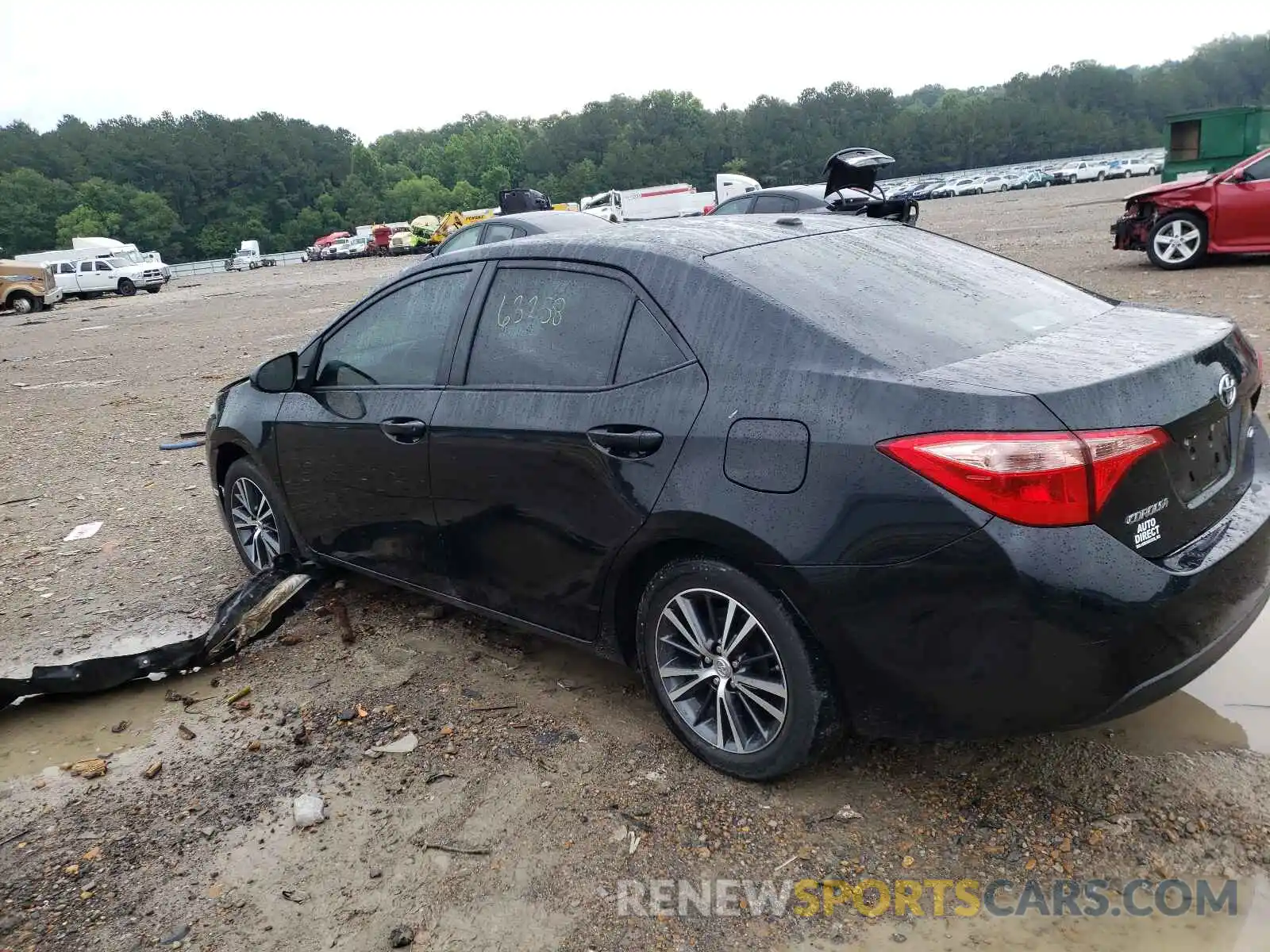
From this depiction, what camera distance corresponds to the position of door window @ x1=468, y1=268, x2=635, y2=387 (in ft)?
10.5

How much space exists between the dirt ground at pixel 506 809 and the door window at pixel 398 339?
1131mm

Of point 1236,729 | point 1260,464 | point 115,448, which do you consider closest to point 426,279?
point 1260,464

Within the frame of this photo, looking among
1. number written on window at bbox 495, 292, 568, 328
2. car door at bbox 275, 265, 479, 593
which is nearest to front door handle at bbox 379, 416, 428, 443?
car door at bbox 275, 265, 479, 593

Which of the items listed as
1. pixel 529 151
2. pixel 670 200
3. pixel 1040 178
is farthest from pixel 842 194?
pixel 529 151

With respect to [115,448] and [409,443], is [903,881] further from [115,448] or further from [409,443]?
[115,448]

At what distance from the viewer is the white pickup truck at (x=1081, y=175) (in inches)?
2672

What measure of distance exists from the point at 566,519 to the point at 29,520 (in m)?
5.25

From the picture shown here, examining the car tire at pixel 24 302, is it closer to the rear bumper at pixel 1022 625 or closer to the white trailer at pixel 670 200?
the white trailer at pixel 670 200

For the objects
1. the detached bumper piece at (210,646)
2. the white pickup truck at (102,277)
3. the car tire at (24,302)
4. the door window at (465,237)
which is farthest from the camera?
the white pickup truck at (102,277)

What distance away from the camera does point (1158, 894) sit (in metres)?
2.44

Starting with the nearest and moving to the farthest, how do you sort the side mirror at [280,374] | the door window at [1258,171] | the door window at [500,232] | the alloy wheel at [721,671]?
the alloy wheel at [721,671] < the side mirror at [280,374] < the door window at [1258,171] < the door window at [500,232]

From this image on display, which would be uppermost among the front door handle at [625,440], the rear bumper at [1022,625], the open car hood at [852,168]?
the open car hood at [852,168]

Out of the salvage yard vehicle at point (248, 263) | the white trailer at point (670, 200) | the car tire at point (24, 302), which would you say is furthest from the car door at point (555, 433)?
the salvage yard vehicle at point (248, 263)

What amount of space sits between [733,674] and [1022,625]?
0.88 metres
